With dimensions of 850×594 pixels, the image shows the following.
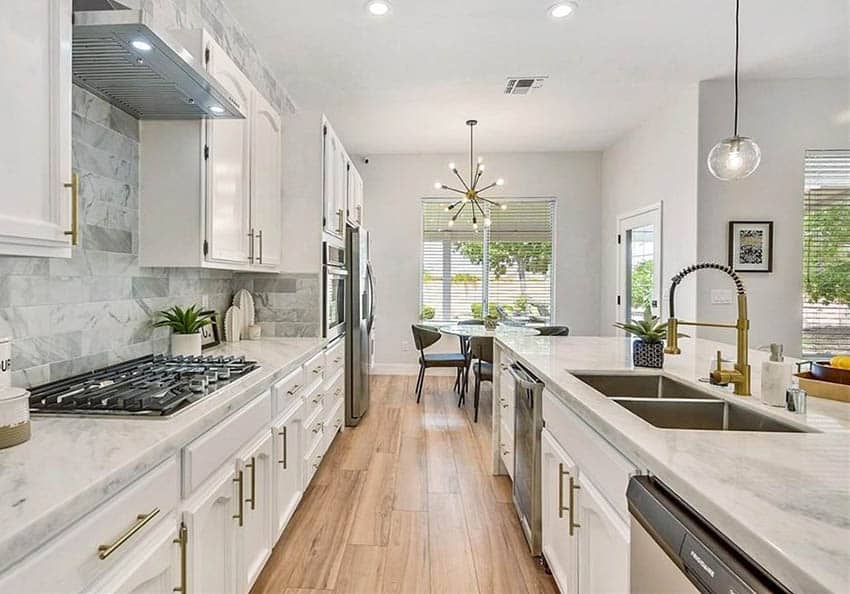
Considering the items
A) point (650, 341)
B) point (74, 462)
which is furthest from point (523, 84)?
point (74, 462)

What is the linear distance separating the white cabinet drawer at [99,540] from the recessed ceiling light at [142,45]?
119 cm

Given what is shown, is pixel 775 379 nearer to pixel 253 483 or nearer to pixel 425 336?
pixel 253 483

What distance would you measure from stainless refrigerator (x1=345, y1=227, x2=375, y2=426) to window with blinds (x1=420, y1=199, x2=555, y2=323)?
221cm

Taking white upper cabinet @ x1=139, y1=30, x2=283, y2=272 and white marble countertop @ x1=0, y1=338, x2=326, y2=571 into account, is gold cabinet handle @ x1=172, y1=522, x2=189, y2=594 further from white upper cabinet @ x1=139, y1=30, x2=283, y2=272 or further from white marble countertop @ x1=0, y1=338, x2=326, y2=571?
white upper cabinet @ x1=139, y1=30, x2=283, y2=272

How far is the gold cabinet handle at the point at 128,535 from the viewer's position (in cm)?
95

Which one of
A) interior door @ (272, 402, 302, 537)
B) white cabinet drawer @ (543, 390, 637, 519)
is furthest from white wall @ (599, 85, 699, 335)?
interior door @ (272, 402, 302, 537)

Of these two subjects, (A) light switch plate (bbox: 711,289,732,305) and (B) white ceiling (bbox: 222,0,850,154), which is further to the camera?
(A) light switch plate (bbox: 711,289,732,305)

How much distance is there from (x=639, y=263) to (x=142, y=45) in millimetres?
5113

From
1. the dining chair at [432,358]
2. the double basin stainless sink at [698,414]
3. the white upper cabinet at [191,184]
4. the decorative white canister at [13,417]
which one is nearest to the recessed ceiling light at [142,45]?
the white upper cabinet at [191,184]

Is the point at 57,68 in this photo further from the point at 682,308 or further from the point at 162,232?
the point at 682,308

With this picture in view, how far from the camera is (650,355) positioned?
2.08 meters

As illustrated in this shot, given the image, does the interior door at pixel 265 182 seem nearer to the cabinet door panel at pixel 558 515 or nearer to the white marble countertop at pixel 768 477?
the cabinet door panel at pixel 558 515

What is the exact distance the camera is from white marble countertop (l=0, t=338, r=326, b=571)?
793 millimetres

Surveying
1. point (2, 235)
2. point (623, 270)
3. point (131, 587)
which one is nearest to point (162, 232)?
point (2, 235)
